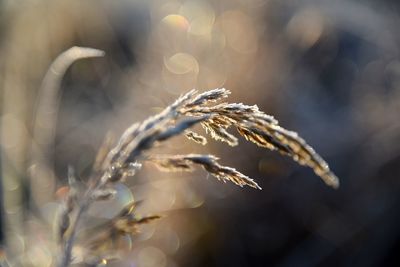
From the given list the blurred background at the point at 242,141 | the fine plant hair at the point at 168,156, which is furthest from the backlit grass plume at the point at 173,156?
the blurred background at the point at 242,141

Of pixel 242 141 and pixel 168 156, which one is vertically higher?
pixel 168 156

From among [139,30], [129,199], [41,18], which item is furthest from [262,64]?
[139,30]

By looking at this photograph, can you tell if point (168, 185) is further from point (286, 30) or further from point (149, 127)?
point (149, 127)

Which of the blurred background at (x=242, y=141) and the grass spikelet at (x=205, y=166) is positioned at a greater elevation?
the grass spikelet at (x=205, y=166)

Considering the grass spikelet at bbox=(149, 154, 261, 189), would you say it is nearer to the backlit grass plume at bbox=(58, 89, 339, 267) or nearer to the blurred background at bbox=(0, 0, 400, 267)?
the backlit grass plume at bbox=(58, 89, 339, 267)

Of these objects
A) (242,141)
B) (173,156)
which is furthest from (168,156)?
(242,141)

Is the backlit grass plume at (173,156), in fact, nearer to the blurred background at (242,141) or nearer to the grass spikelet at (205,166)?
the grass spikelet at (205,166)

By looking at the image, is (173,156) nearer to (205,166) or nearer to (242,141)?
(205,166)

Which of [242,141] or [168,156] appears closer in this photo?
[168,156]
